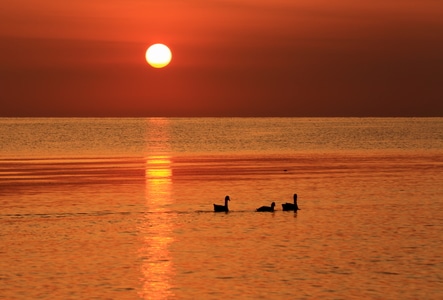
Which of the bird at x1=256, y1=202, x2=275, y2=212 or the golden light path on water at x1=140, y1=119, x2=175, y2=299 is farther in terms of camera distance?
the bird at x1=256, y1=202, x2=275, y2=212

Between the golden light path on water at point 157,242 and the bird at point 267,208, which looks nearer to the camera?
the golden light path on water at point 157,242

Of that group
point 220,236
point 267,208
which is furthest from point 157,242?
point 267,208

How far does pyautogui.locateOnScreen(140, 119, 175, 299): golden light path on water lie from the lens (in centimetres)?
2400

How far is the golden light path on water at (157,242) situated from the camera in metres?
24.0

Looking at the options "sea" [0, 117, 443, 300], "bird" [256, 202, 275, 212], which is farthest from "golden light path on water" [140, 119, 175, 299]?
"bird" [256, 202, 275, 212]

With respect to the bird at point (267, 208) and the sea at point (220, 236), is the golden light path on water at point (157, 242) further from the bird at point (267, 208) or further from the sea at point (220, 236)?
the bird at point (267, 208)

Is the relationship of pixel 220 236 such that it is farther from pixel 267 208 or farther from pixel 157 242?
pixel 267 208

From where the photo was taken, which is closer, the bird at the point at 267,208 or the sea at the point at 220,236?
the sea at the point at 220,236

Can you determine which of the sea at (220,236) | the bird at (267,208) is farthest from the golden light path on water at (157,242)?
the bird at (267,208)

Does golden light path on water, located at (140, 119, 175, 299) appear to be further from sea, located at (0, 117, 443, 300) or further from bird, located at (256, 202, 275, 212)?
bird, located at (256, 202, 275, 212)

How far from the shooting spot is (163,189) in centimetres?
5072

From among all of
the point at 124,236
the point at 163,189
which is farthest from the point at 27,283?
the point at 163,189

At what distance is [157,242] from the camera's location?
3138 cm

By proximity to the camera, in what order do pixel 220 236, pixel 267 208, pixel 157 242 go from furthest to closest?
pixel 267 208 < pixel 220 236 < pixel 157 242
